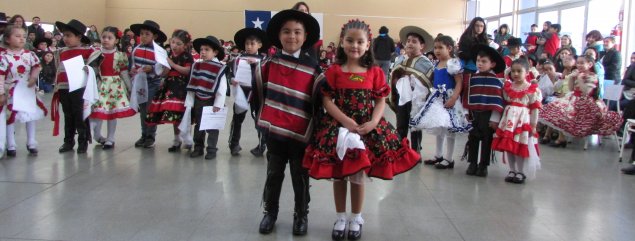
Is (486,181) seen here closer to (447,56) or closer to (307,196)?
(447,56)

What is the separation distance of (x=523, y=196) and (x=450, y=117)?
1003 millimetres

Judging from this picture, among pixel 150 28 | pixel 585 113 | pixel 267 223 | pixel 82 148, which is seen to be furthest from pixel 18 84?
pixel 585 113

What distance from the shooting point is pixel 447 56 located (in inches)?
192

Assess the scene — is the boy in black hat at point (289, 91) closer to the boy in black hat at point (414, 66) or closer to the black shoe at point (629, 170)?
the boy in black hat at point (414, 66)

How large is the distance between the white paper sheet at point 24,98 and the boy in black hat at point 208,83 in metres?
1.54

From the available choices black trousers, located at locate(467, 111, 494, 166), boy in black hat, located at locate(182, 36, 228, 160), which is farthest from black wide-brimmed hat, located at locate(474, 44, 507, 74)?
boy in black hat, located at locate(182, 36, 228, 160)

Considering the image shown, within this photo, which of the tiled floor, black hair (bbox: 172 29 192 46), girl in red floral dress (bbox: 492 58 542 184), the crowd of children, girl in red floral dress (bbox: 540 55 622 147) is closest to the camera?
the crowd of children

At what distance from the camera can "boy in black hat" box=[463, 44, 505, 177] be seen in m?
4.63

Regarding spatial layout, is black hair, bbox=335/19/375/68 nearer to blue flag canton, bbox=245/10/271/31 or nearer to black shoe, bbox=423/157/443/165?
black shoe, bbox=423/157/443/165

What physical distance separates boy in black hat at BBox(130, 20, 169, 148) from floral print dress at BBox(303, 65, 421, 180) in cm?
298

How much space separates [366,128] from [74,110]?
3693 mm

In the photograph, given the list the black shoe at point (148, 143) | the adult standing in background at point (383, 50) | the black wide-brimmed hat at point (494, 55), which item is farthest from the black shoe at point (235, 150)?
the adult standing in background at point (383, 50)

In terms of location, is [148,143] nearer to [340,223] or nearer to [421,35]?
[421,35]

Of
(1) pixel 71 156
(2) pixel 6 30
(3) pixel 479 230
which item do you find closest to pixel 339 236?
(3) pixel 479 230
